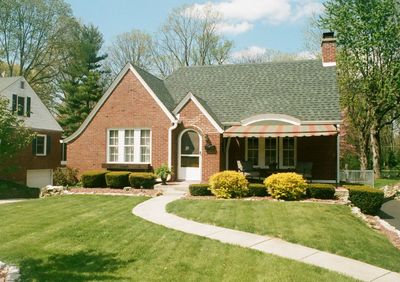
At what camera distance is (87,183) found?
21281mm

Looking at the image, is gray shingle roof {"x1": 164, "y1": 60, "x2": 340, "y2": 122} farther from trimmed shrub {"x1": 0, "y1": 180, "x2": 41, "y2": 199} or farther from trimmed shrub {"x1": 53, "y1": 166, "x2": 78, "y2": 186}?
trimmed shrub {"x1": 0, "y1": 180, "x2": 41, "y2": 199}

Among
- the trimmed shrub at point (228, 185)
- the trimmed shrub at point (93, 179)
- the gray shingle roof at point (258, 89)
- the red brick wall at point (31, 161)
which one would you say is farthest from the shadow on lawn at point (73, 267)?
the red brick wall at point (31, 161)

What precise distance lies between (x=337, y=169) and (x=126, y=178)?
12452 mm

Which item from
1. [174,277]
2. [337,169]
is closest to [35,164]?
[337,169]

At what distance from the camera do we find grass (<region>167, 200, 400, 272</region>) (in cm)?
1052

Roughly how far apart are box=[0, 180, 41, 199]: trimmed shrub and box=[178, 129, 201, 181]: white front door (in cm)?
1432

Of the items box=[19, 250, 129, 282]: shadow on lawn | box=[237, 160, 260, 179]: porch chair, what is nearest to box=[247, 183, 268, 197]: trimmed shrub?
box=[237, 160, 260, 179]: porch chair

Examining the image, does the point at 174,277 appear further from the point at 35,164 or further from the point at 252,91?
the point at 35,164

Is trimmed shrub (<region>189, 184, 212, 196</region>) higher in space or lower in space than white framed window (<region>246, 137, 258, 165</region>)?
lower

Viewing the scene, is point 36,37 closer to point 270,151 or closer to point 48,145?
point 48,145

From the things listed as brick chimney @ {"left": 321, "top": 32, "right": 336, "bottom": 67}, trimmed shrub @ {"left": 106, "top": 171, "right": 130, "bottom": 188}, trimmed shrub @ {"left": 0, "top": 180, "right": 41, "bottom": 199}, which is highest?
brick chimney @ {"left": 321, "top": 32, "right": 336, "bottom": 67}

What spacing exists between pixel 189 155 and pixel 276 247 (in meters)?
13.9

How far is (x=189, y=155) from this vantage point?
23.7m

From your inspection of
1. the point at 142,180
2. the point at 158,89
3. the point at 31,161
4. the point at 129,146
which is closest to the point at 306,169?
the point at 142,180
